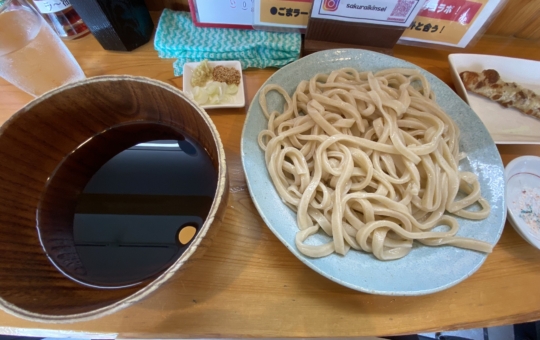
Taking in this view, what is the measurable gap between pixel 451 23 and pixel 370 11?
1.32ft

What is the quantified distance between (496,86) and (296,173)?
1032 mm

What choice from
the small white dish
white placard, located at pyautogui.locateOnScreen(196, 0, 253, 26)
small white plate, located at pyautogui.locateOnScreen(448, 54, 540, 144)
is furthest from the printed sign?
the small white dish

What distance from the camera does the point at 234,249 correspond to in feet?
3.30

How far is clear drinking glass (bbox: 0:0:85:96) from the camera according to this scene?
1052 mm

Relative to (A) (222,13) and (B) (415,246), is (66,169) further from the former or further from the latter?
(B) (415,246)

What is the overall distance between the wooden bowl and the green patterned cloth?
1.80 feet

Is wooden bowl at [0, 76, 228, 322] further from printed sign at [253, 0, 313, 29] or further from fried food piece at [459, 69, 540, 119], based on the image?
fried food piece at [459, 69, 540, 119]

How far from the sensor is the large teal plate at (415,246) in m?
0.87

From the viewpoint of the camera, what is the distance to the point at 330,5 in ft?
3.92

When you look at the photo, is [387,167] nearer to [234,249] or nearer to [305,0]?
[234,249]

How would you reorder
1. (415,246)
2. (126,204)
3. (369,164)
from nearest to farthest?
(126,204), (415,246), (369,164)

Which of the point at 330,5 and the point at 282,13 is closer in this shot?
the point at 330,5

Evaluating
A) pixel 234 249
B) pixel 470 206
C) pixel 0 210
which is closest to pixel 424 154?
pixel 470 206

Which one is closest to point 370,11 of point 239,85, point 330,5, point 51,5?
point 330,5
